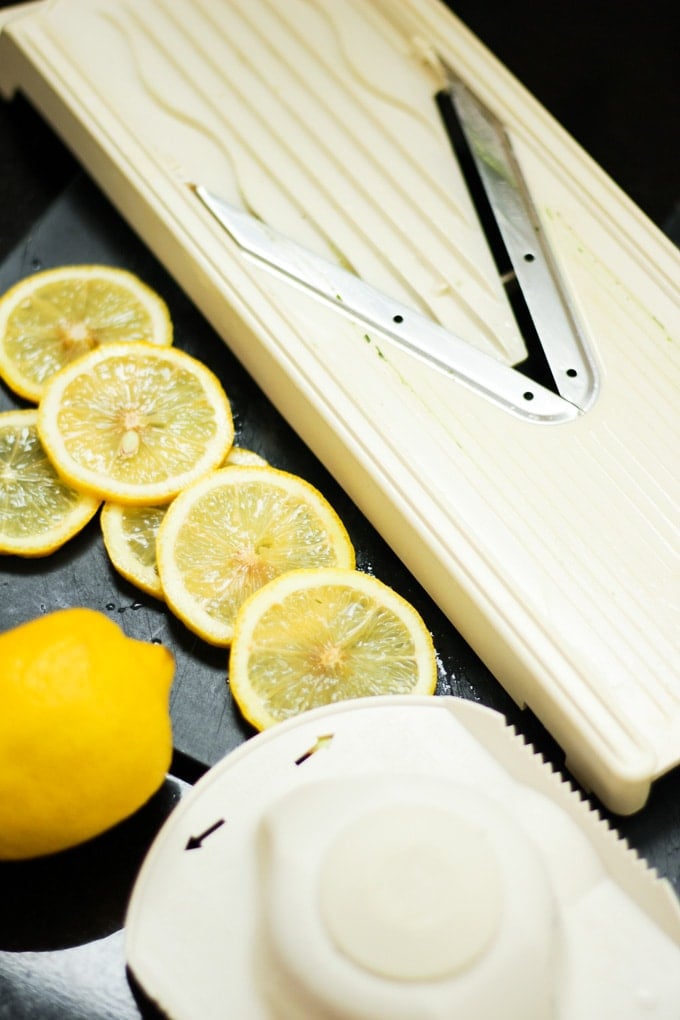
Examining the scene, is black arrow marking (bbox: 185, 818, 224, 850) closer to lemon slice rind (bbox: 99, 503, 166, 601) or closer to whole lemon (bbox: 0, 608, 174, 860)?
whole lemon (bbox: 0, 608, 174, 860)

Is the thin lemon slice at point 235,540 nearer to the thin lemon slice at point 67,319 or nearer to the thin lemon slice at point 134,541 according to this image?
the thin lemon slice at point 134,541

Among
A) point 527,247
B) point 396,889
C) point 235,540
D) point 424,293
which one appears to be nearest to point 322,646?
point 235,540

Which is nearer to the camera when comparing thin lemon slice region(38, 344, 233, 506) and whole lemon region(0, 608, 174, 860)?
whole lemon region(0, 608, 174, 860)

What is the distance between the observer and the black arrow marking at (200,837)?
0.74 m

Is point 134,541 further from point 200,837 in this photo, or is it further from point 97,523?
point 200,837

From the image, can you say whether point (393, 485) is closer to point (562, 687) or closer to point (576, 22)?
point (562, 687)

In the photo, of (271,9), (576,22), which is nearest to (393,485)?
(271,9)

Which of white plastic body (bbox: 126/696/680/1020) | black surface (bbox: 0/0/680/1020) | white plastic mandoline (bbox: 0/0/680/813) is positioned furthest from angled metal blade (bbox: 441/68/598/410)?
white plastic body (bbox: 126/696/680/1020)

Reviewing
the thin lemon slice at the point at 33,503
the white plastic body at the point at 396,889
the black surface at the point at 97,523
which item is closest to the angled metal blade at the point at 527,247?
the black surface at the point at 97,523

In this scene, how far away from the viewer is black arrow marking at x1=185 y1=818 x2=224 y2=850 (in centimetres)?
74

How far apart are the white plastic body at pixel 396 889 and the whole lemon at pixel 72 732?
54 mm

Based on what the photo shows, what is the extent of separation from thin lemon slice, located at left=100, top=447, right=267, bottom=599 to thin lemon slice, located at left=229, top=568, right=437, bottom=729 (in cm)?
11

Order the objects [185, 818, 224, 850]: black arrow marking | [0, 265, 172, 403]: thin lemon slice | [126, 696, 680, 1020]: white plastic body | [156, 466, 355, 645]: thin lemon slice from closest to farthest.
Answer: [126, 696, 680, 1020]: white plastic body, [185, 818, 224, 850]: black arrow marking, [156, 466, 355, 645]: thin lemon slice, [0, 265, 172, 403]: thin lemon slice

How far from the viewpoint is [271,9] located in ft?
3.67
